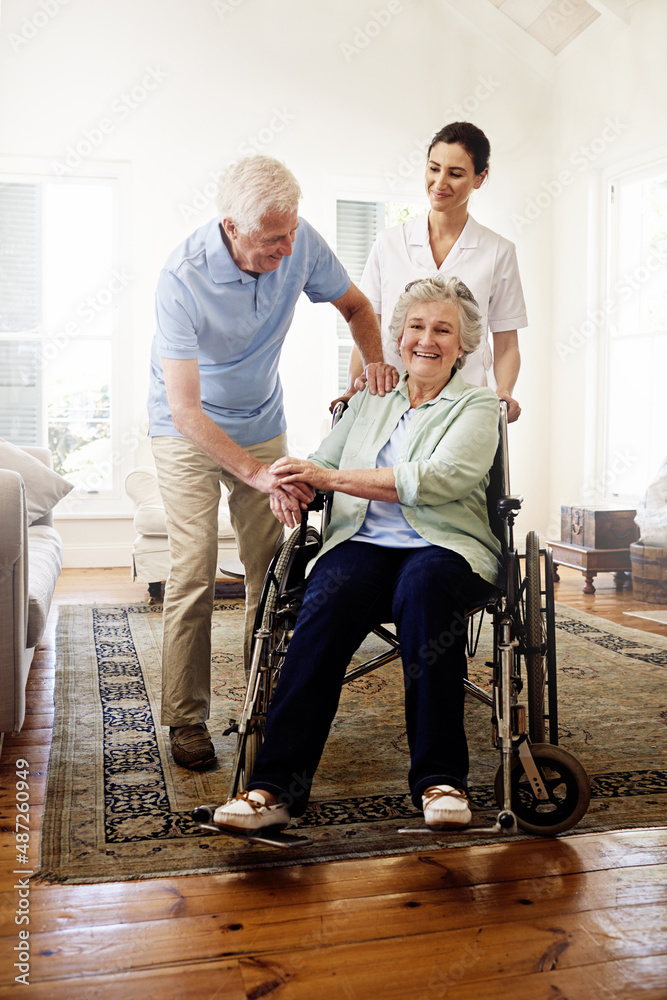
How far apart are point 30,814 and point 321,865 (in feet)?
2.12

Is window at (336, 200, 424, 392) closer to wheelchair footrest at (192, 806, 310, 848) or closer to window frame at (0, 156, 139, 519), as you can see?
window frame at (0, 156, 139, 519)

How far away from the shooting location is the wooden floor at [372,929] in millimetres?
1236

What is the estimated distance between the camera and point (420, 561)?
1.77m

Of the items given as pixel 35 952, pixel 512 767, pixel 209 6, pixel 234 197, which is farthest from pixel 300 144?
pixel 35 952

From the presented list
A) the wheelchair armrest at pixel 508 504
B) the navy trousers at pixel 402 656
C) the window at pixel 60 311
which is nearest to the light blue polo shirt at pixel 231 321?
the navy trousers at pixel 402 656

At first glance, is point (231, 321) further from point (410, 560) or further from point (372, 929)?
point (372, 929)

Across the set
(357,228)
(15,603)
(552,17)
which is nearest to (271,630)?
(15,603)

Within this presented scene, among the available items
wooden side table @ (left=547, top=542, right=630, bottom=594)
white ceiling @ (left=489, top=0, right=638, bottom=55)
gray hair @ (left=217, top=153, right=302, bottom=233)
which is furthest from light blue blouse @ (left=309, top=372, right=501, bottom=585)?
white ceiling @ (left=489, top=0, right=638, bottom=55)

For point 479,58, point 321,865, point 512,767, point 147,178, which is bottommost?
point 321,865

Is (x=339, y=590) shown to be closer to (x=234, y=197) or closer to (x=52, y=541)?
(x=234, y=197)

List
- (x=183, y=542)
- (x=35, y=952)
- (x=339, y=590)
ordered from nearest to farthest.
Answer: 1. (x=35, y=952)
2. (x=339, y=590)
3. (x=183, y=542)

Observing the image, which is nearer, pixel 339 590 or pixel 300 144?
pixel 339 590

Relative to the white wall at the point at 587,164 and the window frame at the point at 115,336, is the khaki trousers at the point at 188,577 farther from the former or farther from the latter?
the white wall at the point at 587,164

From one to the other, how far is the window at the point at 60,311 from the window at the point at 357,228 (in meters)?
1.46
